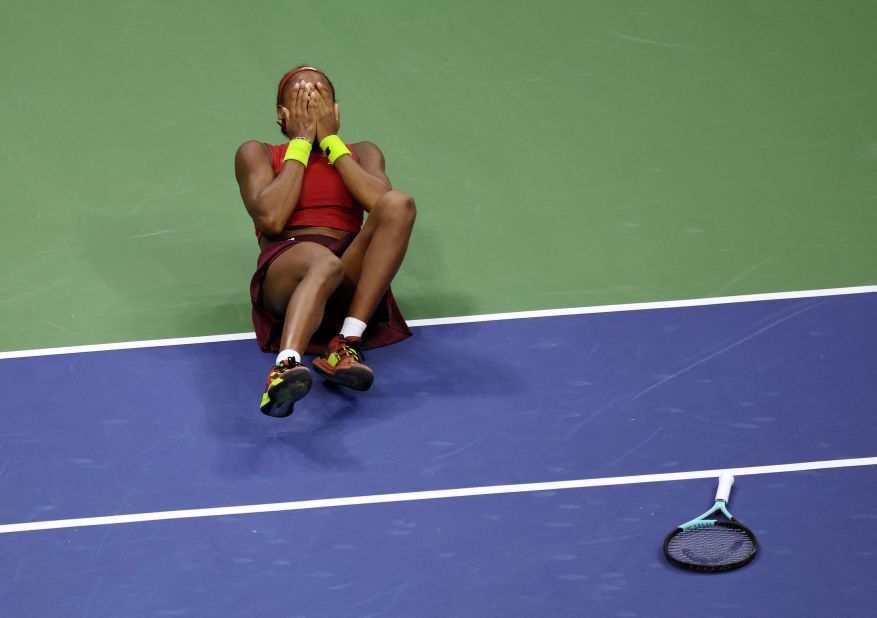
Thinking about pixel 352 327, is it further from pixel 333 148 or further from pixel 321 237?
pixel 333 148

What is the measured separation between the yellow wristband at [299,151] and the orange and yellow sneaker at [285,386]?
3.59 ft

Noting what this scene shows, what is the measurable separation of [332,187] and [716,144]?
2314 millimetres

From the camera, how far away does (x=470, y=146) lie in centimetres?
802

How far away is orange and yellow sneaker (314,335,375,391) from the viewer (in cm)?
620

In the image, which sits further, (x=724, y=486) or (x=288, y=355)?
(x=288, y=355)

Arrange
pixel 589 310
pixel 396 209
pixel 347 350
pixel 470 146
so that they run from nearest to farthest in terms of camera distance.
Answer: pixel 347 350 → pixel 396 209 → pixel 589 310 → pixel 470 146

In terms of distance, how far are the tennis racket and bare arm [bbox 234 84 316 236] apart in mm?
2323

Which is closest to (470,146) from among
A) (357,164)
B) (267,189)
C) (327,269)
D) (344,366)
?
(357,164)

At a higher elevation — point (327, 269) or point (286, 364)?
point (327, 269)

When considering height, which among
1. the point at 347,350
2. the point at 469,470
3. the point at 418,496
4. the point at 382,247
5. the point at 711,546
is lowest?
the point at 711,546

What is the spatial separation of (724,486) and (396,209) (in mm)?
A: 1895

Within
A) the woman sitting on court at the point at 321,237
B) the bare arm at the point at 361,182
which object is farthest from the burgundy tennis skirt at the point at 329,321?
the bare arm at the point at 361,182

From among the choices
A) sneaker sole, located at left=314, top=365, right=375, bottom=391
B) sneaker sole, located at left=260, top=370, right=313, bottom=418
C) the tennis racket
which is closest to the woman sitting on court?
sneaker sole, located at left=314, top=365, right=375, bottom=391

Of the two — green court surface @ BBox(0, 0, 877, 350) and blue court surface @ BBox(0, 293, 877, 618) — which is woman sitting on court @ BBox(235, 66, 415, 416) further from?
green court surface @ BBox(0, 0, 877, 350)
